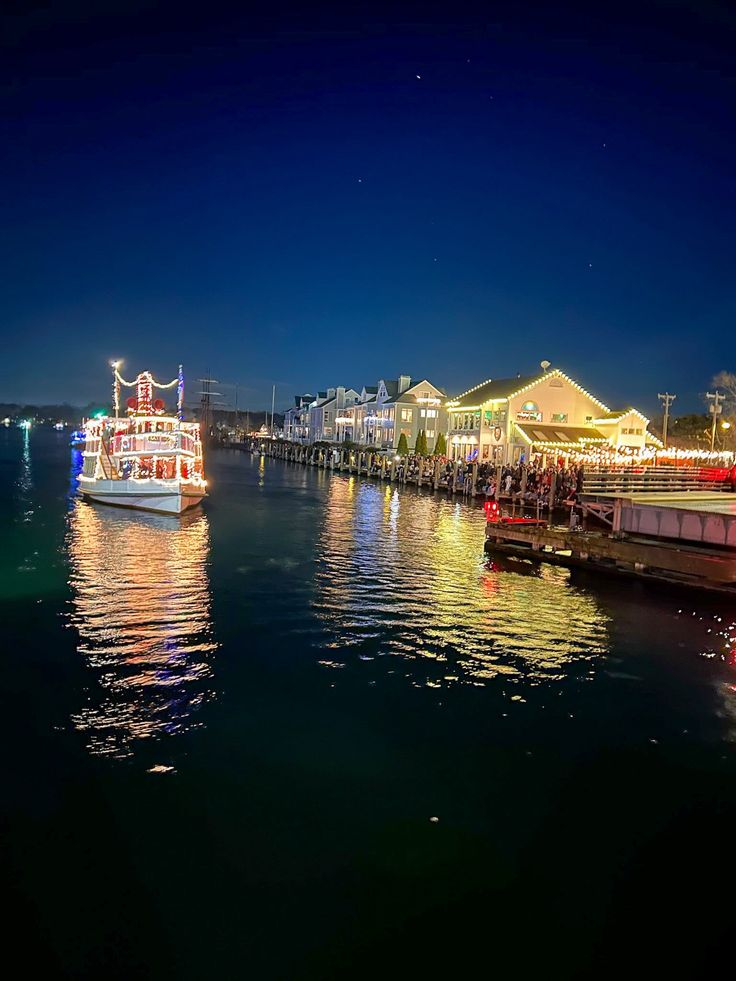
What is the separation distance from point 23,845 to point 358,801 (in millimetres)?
4005

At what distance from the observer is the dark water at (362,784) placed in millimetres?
7129

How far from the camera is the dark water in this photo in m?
7.13

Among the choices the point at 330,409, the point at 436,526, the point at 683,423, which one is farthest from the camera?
the point at 330,409

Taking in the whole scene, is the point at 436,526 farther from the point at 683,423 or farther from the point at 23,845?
the point at 683,423

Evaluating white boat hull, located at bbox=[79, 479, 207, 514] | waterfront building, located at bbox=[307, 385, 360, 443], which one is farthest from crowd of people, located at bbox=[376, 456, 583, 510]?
waterfront building, located at bbox=[307, 385, 360, 443]

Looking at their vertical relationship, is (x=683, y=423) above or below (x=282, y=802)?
above

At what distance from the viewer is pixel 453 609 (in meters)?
19.3

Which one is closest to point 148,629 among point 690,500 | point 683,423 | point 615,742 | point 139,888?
point 139,888

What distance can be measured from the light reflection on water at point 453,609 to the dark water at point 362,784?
0.12 m

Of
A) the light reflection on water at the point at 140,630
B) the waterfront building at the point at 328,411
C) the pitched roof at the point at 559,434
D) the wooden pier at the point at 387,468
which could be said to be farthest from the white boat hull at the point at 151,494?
the waterfront building at the point at 328,411

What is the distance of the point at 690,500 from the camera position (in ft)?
90.2

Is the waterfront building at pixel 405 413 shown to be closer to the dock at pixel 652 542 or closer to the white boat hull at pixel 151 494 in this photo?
the white boat hull at pixel 151 494

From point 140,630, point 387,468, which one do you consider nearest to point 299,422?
point 387,468

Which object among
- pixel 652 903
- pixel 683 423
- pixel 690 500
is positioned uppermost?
pixel 683 423
